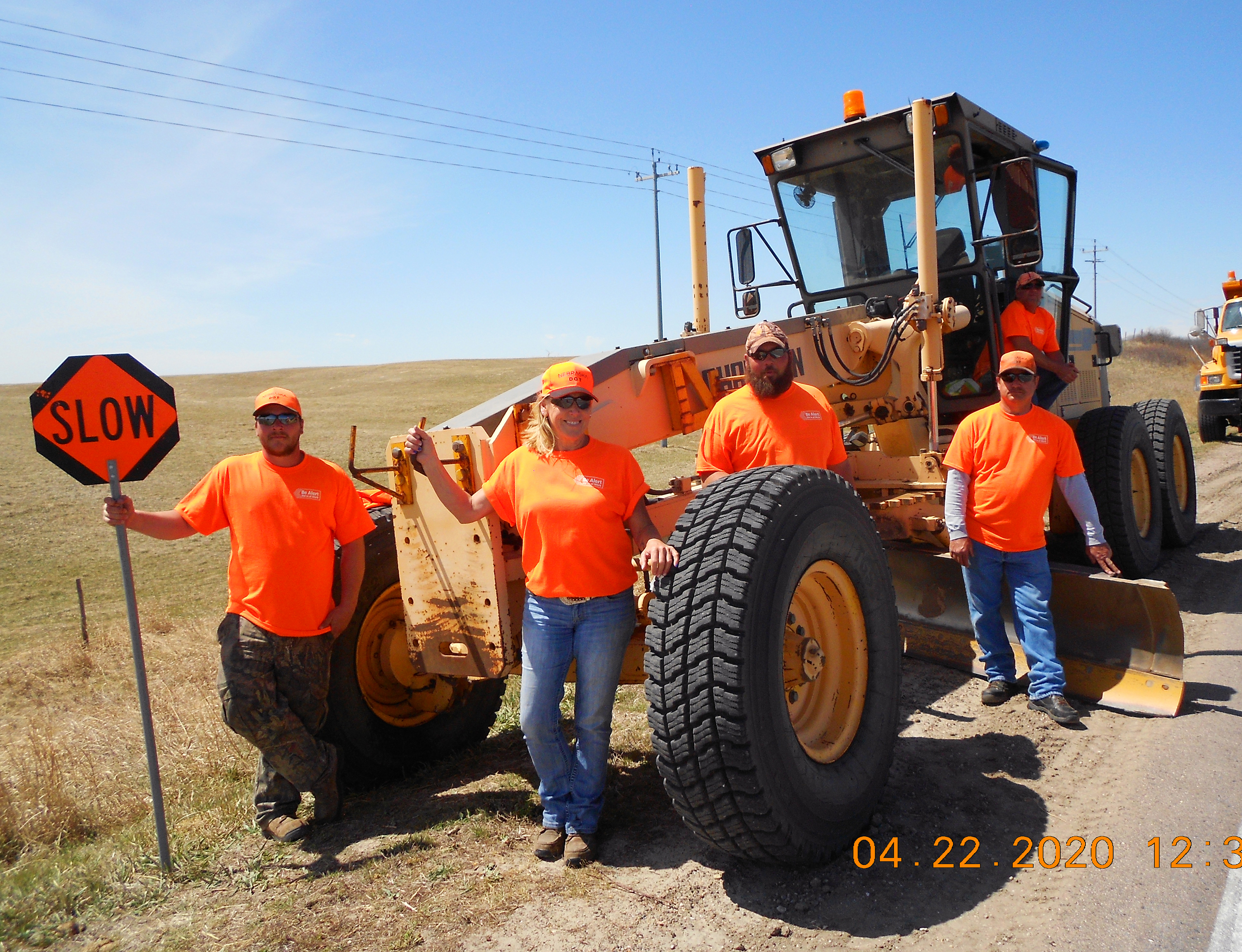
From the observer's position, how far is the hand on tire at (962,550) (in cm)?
495

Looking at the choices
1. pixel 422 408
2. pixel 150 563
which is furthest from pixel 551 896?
pixel 422 408

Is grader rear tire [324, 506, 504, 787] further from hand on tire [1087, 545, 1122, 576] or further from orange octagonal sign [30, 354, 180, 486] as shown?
hand on tire [1087, 545, 1122, 576]

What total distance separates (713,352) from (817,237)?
107 inches

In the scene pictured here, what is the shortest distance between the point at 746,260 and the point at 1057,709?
3.96 meters

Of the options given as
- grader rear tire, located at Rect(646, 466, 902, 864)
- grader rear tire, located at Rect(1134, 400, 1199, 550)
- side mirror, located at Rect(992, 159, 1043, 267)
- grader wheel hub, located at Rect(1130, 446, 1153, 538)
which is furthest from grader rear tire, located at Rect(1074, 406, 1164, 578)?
grader rear tire, located at Rect(646, 466, 902, 864)

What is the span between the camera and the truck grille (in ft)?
54.2

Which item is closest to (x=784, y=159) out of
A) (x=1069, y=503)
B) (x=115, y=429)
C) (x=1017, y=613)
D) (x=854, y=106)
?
(x=854, y=106)

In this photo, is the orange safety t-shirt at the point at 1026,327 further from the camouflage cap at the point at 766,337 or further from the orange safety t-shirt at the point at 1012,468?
the camouflage cap at the point at 766,337

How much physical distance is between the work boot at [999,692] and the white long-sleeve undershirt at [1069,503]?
838 millimetres

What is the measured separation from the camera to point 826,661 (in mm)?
3568

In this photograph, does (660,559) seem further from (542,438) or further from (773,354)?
(773,354)

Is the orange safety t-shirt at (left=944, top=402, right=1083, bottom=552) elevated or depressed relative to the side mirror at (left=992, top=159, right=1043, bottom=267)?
depressed

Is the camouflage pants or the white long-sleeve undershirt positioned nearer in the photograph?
the camouflage pants

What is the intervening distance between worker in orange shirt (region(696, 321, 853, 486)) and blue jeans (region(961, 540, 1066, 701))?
132 cm
